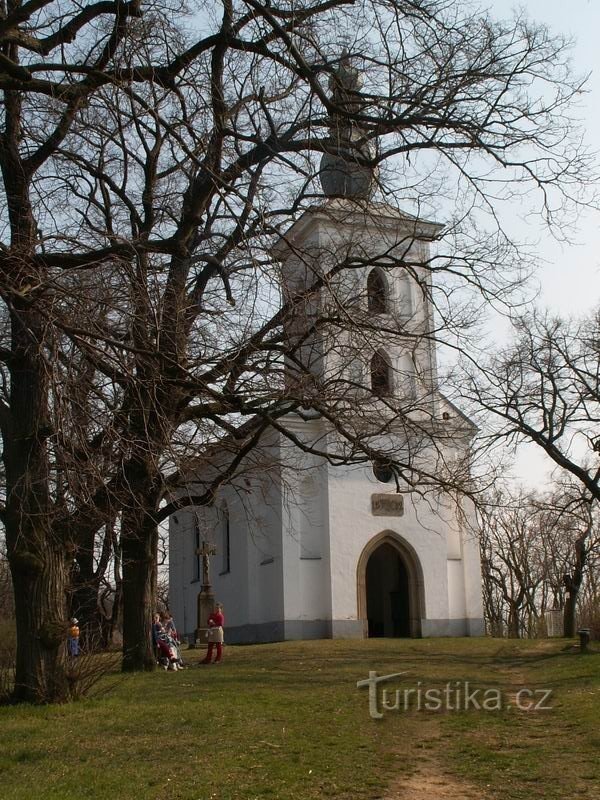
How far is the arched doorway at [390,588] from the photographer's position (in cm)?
2938

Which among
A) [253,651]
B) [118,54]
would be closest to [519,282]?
[118,54]

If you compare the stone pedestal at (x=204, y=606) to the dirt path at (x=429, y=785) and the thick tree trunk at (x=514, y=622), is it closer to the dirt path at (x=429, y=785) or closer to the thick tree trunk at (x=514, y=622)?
the dirt path at (x=429, y=785)

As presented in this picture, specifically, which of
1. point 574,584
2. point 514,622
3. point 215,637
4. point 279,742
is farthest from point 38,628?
point 514,622

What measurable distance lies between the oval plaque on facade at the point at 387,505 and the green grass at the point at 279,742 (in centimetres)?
1307

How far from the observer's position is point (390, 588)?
34.1 meters

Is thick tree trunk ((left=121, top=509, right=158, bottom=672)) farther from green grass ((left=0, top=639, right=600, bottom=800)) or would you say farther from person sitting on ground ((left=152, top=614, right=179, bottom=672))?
green grass ((left=0, top=639, right=600, bottom=800))

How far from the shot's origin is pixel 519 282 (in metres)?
12.5

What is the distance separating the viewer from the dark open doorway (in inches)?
1227

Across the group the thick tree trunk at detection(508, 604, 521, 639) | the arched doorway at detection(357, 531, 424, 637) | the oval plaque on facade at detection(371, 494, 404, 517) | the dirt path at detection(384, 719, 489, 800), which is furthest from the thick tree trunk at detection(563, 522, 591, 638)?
the thick tree trunk at detection(508, 604, 521, 639)

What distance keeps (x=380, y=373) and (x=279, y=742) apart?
20.3ft

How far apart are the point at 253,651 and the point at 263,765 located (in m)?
14.1

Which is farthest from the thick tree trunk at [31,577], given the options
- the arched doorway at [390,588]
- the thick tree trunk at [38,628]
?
the arched doorway at [390,588]

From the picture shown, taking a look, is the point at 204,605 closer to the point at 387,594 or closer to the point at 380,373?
the point at 387,594

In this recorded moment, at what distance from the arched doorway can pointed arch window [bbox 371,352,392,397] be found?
14237 millimetres
